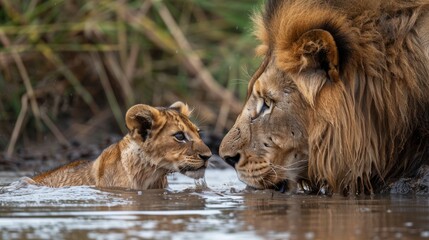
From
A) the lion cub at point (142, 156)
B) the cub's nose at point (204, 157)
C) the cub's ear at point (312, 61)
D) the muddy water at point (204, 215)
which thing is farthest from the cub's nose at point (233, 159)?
the lion cub at point (142, 156)

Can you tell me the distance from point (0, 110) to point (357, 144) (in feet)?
17.8

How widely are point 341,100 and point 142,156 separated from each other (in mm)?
1920

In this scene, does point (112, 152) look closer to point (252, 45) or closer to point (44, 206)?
point (44, 206)

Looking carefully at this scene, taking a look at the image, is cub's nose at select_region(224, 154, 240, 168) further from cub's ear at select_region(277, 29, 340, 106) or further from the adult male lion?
cub's ear at select_region(277, 29, 340, 106)

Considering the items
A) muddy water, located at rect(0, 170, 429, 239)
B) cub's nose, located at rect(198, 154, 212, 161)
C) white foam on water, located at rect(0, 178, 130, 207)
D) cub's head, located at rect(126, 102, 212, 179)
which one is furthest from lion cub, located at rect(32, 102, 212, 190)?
muddy water, located at rect(0, 170, 429, 239)

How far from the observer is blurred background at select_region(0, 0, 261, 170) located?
1062 centimetres

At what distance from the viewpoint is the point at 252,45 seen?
11.5 metres

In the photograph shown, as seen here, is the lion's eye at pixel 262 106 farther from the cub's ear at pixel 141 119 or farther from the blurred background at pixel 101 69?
the blurred background at pixel 101 69

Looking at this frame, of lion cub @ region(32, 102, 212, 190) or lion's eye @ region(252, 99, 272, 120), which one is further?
lion cub @ region(32, 102, 212, 190)

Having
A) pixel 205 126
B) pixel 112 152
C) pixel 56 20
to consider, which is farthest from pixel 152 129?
pixel 56 20

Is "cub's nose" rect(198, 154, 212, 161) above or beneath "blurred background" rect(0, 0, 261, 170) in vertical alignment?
beneath

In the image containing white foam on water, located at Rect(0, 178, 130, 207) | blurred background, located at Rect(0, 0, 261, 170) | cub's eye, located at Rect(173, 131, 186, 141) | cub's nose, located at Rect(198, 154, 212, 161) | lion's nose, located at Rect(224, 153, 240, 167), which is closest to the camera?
white foam on water, located at Rect(0, 178, 130, 207)

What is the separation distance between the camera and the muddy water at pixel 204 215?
4.43m

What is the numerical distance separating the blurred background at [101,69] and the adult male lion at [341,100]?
4.30 meters
